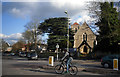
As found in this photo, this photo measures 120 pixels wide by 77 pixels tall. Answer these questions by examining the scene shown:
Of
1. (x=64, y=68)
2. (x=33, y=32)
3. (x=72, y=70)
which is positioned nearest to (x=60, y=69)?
(x=64, y=68)

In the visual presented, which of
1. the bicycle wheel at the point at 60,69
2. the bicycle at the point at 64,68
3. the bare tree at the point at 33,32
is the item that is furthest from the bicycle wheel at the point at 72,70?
the bare tree at the point at 33,32

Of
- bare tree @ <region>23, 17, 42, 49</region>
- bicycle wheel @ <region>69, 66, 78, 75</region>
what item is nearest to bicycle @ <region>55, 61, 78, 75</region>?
bicycle wheel @ <region>69, 66, 78, 75</region>

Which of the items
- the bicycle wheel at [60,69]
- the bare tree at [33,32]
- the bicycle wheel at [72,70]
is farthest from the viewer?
the bare tree at [33,32]

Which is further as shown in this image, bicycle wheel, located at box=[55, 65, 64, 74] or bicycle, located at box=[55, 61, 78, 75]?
bicycle wheel, located at box=[55, 65, 64, 74]

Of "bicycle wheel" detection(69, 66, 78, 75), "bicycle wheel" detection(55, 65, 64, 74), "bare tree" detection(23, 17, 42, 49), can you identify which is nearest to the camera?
"bicycle wheel" detection(69, 66, 78, 75)

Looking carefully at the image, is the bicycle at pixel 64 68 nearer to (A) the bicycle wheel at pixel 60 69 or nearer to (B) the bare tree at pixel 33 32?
(A) the bicycle wheel at pixel 60 69

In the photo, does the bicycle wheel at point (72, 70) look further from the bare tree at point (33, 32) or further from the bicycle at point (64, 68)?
the bare tree at point (33, 32)

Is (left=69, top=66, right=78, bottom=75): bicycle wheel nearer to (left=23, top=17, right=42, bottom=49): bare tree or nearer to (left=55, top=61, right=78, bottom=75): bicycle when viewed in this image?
(left=55, top=61, right=78, bottom=75): bicycle

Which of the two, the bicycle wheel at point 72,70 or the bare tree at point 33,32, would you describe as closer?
the bicycle wheel at point 72,70

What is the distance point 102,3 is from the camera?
2783cm

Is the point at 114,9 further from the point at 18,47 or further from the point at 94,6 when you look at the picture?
the point at 18,47

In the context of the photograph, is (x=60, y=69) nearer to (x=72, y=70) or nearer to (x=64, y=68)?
(x=64, y=68)

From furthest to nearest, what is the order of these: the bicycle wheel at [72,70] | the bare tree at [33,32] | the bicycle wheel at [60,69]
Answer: the bare tree at [33,32] < the bicycle wheel at [60,69] < the bicycle wheel at [72,70]

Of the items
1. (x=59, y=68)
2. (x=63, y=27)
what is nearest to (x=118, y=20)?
(x=59, y=68)
